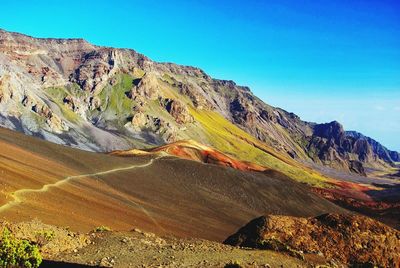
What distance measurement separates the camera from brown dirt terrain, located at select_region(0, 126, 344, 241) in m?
36.1

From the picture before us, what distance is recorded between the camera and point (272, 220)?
1007 inches

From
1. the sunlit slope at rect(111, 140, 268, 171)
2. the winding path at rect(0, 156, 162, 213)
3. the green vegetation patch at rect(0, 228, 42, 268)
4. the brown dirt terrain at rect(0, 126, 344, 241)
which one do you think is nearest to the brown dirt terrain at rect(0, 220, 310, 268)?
the green vegetation patch at rect(0, 228, 42, 268)

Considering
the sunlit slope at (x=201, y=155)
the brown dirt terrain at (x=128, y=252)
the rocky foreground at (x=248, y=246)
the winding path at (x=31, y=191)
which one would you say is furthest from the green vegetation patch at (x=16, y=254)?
the sunlit slope at (x=201, y=155)

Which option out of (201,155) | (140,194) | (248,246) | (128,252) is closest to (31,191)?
(140,194)

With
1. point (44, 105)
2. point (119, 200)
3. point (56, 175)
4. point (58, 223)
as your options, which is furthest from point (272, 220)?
point (44, 105)

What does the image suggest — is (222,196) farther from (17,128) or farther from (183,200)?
(17,128)

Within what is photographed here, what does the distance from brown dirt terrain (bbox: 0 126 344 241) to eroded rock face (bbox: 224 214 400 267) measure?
12.7 meters

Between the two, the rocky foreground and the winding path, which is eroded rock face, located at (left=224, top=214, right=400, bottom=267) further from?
the winding path

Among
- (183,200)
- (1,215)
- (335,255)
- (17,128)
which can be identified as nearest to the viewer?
(335,255)

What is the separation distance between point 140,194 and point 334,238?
99.9 feet

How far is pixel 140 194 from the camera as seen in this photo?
172ft

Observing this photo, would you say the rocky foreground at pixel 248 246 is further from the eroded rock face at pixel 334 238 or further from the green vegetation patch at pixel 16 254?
the green vegetation patch at pixel 16 254

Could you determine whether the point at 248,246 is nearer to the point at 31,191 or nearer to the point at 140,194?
the point at 31,191

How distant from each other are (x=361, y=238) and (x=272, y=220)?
469 cm
